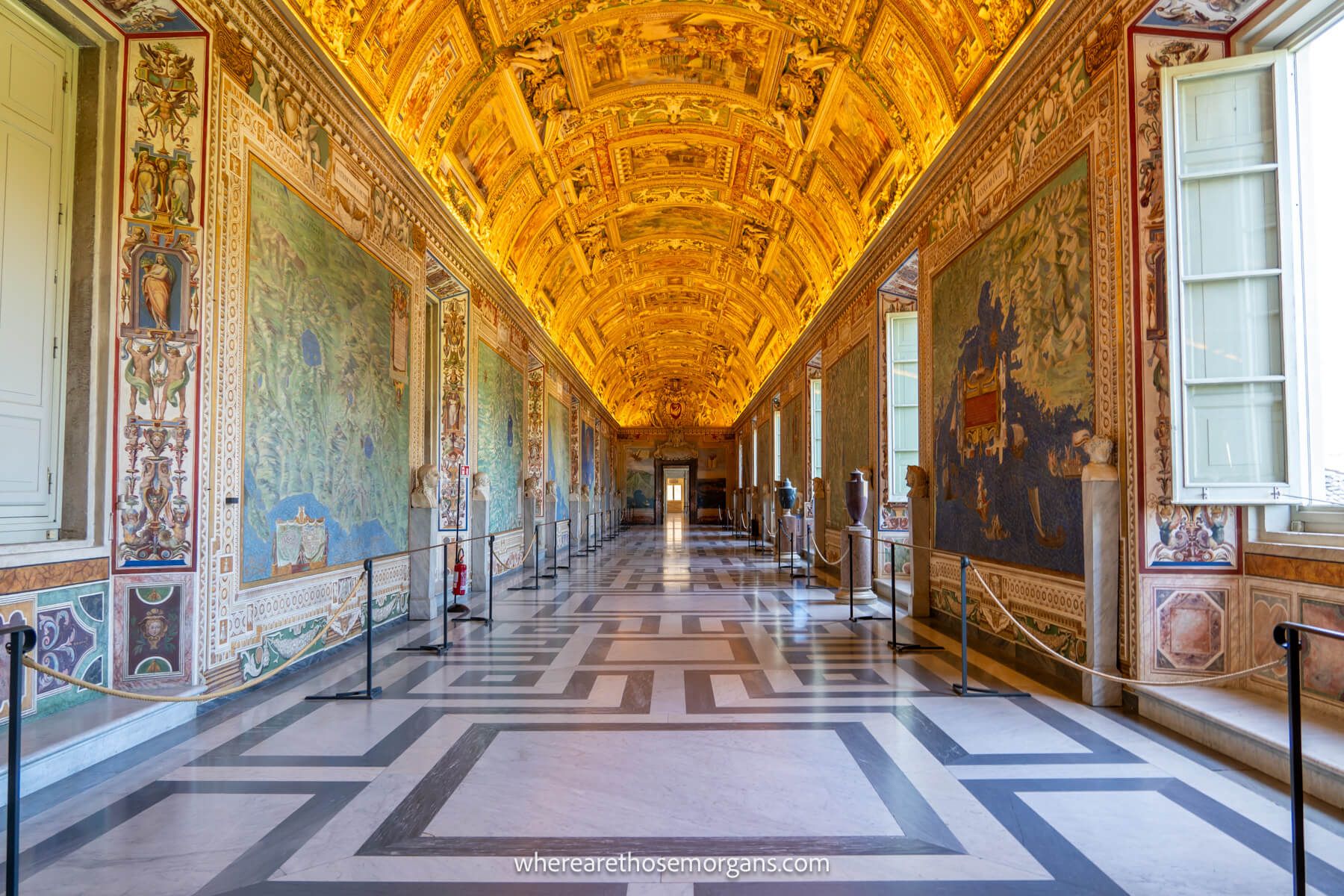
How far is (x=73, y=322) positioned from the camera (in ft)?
18.9

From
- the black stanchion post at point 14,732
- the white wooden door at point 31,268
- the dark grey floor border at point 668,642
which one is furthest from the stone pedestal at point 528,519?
the black stanchion post at point 14,732

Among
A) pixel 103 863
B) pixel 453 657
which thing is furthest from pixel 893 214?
pixel 103 863

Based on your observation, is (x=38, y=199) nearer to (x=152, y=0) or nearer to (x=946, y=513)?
(x=152, y=0)

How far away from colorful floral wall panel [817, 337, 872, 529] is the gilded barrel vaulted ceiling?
2.29 m

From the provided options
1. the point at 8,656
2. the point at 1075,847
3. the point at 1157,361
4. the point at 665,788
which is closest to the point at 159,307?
the point at 8,656

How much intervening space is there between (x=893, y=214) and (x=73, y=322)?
10824 millimetres

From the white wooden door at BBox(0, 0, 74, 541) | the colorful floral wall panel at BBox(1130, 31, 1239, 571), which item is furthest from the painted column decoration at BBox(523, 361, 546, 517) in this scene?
the colorful floral wall panel at BBox(1130, 31, 1239, 571)

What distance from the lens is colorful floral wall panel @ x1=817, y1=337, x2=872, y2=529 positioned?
47.5 ft

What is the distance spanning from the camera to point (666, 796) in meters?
4.38

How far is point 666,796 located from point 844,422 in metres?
12.9

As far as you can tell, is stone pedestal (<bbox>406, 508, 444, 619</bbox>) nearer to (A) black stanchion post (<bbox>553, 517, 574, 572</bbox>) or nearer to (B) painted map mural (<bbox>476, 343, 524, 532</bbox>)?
(B) painted map mural (<bbox>476, 343, 524, 532</bbox>)

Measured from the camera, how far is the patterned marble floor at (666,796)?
348cm

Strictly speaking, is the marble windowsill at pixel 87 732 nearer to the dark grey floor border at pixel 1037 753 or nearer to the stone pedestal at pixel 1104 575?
the dark grey floor border at pixel 1037 753

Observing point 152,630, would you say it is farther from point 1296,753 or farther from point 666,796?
point 1296,753
